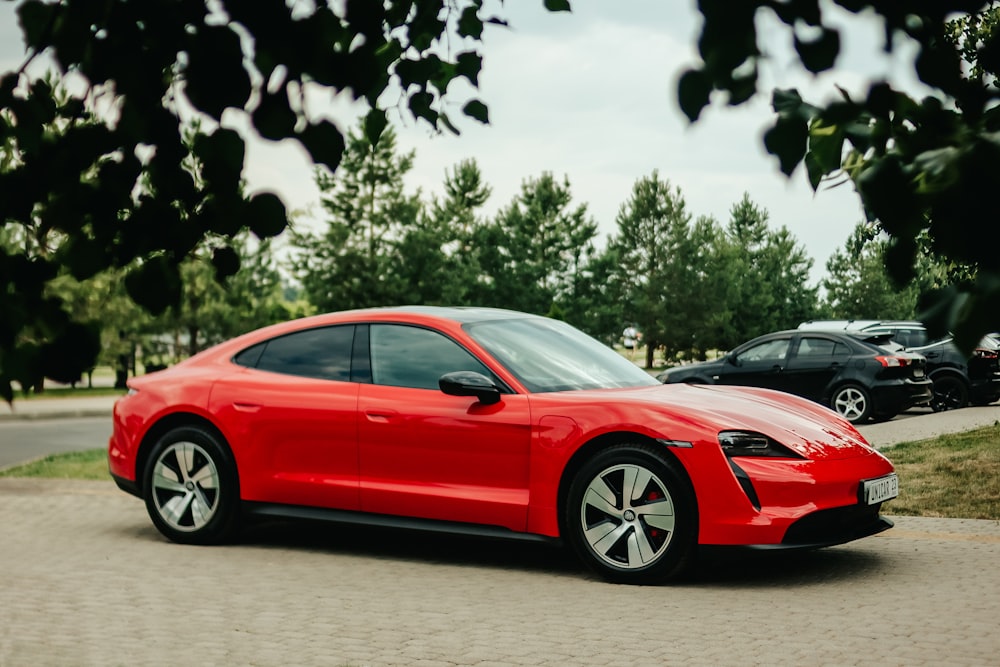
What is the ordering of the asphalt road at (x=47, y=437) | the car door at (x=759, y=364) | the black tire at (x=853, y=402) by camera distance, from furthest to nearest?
the car door at (x=759, y=364) < the black tire at (x=853, y=402) < the asphalt road at (x=47, y=437)

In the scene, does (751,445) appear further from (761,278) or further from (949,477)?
(761,278)

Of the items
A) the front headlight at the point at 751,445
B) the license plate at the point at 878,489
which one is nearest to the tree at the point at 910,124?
the front headlight at the point at 751,445

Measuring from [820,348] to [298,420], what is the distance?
13.1 metres

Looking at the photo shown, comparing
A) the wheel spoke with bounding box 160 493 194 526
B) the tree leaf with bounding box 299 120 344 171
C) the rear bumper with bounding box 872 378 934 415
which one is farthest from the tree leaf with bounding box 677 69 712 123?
the rear bumper with bounding box 872 378 934 415

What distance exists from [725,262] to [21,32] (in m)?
75.0

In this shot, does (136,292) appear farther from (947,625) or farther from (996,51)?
(947,625)

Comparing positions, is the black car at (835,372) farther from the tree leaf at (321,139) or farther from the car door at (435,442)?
the tree leaf at (321,139)

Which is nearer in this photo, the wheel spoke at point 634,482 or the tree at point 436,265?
the wheel spoke at point 634,482

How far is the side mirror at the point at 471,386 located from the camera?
7.30 m

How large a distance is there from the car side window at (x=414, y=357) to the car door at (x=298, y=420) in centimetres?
19

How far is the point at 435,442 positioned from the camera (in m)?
7.41

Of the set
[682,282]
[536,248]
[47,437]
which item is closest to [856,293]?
[682,282]

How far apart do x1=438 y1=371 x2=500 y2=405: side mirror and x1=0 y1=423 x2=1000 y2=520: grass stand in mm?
3690

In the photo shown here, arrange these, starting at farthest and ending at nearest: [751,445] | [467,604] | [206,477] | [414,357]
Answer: [206,477]
[414,357]
[751,445]
[467,604]
